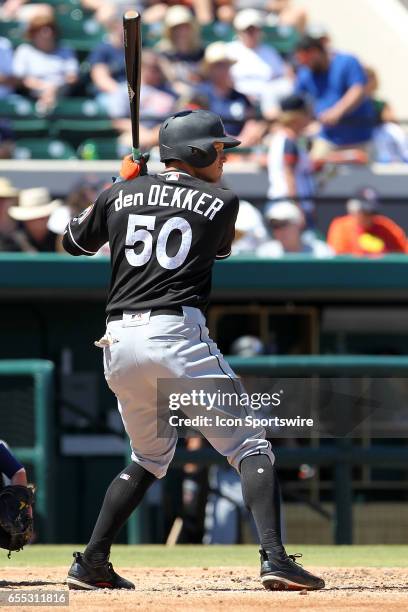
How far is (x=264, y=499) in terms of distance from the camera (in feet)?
14.4

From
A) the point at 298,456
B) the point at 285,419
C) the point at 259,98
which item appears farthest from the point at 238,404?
the point at 259,98

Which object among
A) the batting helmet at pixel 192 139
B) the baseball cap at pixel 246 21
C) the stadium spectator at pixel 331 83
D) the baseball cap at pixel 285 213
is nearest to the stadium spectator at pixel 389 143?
the stadium spectator at pixel 331 83

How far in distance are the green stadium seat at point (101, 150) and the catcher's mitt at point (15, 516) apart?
19.8 ft

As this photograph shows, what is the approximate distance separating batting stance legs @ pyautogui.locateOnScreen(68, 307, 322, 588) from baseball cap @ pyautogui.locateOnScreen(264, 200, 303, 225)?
480 centimetres

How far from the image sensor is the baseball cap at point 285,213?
9211 millimetres

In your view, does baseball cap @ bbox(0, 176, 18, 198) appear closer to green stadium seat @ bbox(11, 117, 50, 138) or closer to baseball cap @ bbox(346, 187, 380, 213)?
green stadium seat @ bbox(11, 117, 50, 138)

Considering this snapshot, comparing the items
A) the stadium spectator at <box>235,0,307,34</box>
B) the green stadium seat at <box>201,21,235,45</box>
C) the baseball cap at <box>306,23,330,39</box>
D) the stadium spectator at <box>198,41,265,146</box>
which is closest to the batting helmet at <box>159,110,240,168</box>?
Result: the stadium spectator at <box>198,41,265,146</box>

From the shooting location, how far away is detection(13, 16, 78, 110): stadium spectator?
11.4m

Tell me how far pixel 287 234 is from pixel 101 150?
81.3 inches

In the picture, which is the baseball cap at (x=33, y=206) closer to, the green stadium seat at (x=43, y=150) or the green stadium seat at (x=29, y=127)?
the green stadium seat at (x=43, y=150)

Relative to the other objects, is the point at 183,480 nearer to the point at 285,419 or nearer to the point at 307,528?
the point at 307,528

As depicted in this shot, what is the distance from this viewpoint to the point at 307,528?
867 cm

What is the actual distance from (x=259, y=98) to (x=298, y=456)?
437 centimetres

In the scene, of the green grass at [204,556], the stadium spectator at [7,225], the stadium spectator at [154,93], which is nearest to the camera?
the green grass at [204,556]
